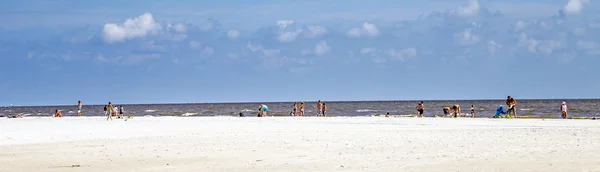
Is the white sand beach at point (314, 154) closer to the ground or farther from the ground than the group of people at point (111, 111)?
closer to the ground

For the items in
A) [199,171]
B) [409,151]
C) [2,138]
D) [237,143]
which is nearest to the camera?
[199,171]

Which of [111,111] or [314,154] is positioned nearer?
[314,154]

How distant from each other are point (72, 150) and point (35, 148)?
189 cm

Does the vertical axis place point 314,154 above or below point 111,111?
below

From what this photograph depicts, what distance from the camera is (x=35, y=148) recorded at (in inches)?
942

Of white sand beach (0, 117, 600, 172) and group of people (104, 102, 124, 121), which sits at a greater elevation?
group of people (104, 102, 124, 121)

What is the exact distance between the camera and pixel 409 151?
20812mm

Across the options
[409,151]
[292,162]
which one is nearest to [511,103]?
[409,151]

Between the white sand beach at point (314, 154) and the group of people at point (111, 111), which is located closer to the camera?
the white sand beach at point (314, 154)

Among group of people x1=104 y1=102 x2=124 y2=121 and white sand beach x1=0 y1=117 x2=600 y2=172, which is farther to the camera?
group of people x1=104 y1=102 x2=124 y2=121

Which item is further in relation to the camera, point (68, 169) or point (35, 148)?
point (35, 148)

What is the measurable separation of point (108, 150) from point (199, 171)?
7137 mm

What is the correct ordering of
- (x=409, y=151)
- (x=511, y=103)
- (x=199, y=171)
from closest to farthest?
(x=199, y=171) < (x=409, y=151) < (x=511, y=103)

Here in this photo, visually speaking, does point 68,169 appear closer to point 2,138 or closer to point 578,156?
point 578,156
